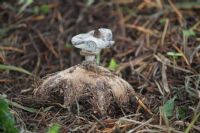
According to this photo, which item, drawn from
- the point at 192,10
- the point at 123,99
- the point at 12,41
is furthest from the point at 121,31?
the point at 123,99

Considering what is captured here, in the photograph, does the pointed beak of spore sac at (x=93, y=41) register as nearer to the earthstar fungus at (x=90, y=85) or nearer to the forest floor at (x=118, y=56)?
the earthstar fungus at (x=90, y=85)

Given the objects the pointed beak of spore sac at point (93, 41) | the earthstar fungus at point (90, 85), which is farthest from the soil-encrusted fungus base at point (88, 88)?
the pointed beak of spore sac at point (93, 41)

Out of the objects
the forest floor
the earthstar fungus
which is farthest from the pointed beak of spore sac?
the forest floor

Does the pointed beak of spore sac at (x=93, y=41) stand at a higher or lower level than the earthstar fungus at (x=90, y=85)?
higher

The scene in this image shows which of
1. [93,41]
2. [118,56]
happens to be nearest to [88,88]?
[93,41]

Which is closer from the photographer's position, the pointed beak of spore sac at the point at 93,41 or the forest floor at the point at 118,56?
the forest floor at the point at 118,56

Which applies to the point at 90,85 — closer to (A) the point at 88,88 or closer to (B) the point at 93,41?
(A) the point at 88,88

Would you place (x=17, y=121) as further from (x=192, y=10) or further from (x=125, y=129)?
(x=192, y=10)
